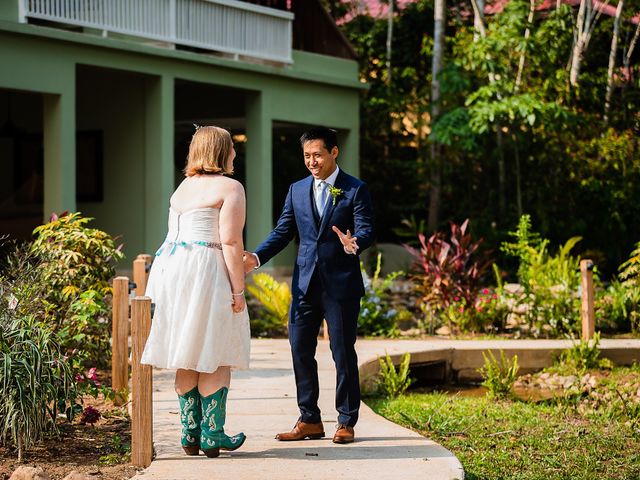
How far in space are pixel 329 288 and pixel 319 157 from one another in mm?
756

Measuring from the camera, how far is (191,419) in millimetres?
5941

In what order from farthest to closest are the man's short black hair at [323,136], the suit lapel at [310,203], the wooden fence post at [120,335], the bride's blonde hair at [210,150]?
the wooden fence post at [120,335]
the suit lapel at [310,203]
the man's short black hair at [323,136]
the bride's blonde hair at [210,150]

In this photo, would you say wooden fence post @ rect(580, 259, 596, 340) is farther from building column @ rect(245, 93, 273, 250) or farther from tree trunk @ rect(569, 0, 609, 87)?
tree trunk @ rect(569, 0, 609, 87)

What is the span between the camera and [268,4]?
57.9ft

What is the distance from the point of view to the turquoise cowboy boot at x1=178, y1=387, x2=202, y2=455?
593cm

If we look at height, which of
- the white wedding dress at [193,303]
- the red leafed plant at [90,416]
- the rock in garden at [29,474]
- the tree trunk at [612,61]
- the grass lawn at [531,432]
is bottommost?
the grass lawn at [531,432]

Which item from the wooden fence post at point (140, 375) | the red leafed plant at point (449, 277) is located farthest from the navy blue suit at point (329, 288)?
the red leafed plant at point (449, 277)

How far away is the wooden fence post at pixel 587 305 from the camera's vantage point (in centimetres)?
1172

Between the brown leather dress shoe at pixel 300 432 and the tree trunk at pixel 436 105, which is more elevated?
the tree trunk at pixel 436 105

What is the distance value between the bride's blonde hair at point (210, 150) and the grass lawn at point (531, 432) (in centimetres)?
223

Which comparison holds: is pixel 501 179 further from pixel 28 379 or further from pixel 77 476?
pixel 77 476

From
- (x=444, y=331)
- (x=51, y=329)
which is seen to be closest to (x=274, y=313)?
(x=444, y=331)

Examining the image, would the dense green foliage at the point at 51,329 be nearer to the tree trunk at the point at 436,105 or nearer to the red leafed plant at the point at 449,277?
the red leafed plant at the point at 449,277

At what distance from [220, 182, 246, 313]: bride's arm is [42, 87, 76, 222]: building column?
8485 millimetres
